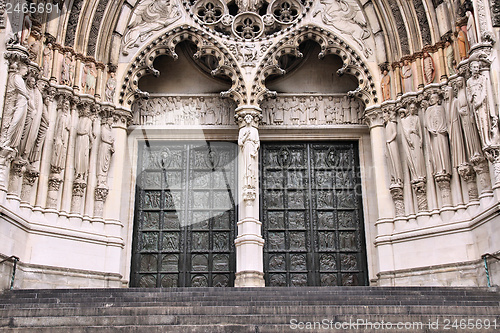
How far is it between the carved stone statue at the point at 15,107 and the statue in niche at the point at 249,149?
16.3 feet

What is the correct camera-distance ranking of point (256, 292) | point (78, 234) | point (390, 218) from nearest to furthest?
1. point (256, 292)
2. point (78, 234)
3. point (390, 218)

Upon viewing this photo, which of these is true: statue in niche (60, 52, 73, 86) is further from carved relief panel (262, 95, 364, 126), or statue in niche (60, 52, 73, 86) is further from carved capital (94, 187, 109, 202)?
carved relief panel (262, 95, 364, 126)

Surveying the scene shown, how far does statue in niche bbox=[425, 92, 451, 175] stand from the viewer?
12359 mm

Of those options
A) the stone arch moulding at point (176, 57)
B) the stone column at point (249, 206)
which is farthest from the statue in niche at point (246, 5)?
the stone column at point (249, 206)

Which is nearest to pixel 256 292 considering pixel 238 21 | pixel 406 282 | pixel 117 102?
pixel 406 282

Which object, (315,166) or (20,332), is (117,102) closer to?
(315,166)

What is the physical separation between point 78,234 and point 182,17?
239 inches

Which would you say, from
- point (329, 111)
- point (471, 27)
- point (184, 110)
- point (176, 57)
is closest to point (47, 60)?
point (176, 57)

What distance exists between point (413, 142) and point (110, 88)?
7240 millimetres

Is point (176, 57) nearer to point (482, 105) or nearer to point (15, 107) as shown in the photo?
point (15, 107)

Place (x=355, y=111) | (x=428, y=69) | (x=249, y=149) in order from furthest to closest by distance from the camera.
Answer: (x=355, y=111) < (x=249, y=149) < (x=428, y=69)

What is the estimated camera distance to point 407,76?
13.6m

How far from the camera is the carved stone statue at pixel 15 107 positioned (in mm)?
10883

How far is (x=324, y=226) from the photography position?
14.4m
